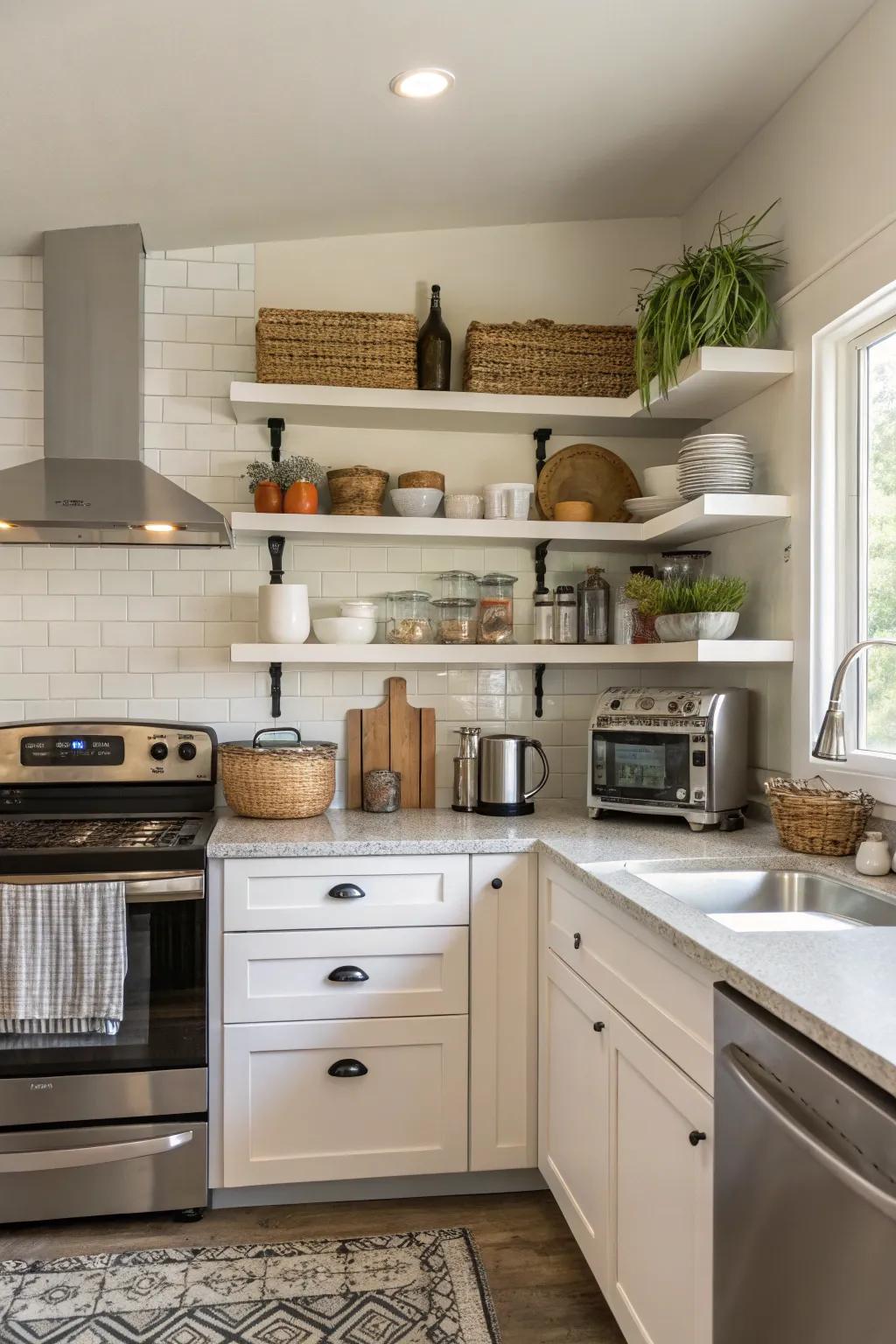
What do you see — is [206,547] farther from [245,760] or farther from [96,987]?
[96,987]

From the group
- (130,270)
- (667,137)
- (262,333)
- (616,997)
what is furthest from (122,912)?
(667,137)

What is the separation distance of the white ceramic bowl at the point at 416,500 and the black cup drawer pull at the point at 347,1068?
1500 millimetres

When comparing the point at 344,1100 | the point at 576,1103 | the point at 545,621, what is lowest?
the point at 344,1100

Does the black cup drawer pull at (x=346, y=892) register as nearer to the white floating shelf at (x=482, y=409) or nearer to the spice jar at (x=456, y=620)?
the spice jar at (x=456, y=620)

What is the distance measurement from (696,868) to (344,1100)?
105cm

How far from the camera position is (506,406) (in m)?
2.99

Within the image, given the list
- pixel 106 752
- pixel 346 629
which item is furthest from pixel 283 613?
pixel 106 752

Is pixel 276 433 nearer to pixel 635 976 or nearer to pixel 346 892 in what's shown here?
pixel 346 892

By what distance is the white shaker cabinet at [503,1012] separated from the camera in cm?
256

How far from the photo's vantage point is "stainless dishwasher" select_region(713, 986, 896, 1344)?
1077mm

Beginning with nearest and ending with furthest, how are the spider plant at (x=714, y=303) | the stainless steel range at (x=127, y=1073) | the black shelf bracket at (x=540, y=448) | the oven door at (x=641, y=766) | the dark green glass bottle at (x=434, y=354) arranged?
the stainless steel range at (x=127, y=1073) < the spider plant at (x=714, y=303) < the oven door at (x=641, y=766) < the dark green glass bottle at (x=434, y=354) < the black shelf bracket at (x=540, y=448)

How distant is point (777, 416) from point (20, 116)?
1932mm

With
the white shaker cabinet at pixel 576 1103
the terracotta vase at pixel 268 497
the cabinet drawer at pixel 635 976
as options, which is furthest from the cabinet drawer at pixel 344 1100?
the terracotta vase at pixel 268 497

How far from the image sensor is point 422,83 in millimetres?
2301
